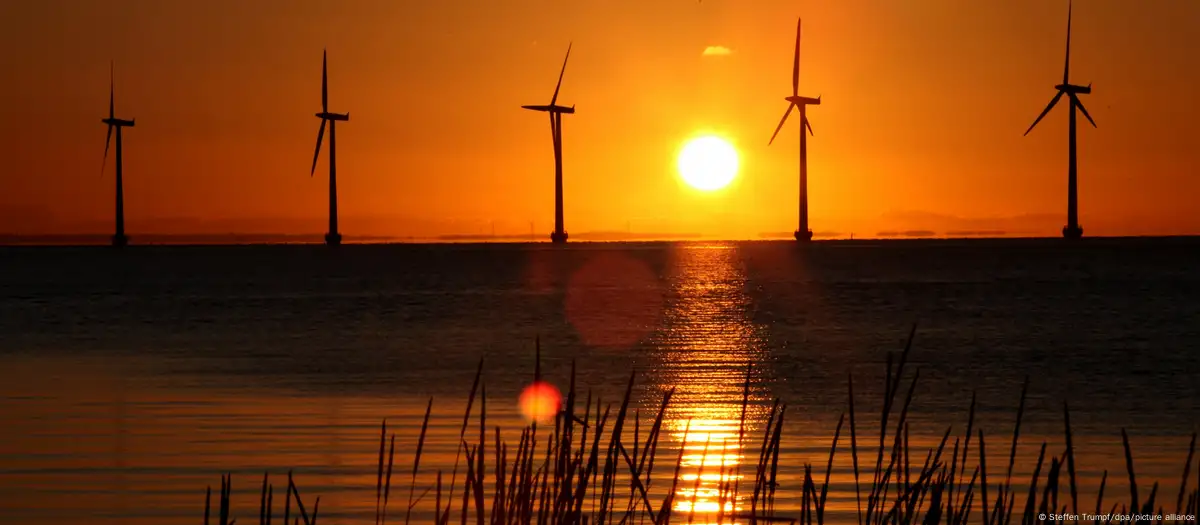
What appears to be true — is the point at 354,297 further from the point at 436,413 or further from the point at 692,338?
the point at 436,413

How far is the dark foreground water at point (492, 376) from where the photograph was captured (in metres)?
22.0

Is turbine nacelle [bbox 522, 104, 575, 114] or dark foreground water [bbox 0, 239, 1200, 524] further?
turbine nacelle [bbox 522, 104, 575, 114]

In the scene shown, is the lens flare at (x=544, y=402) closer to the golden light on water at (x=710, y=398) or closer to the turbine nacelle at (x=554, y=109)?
the golden light on water at (x=710, y=398)

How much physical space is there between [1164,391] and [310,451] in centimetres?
2447

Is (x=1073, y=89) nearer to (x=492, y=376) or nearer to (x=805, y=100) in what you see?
(x=805, y=100)

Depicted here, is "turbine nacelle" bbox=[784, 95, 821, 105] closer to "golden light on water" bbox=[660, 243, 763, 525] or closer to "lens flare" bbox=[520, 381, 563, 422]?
"golden light on water" bbox=[660, 243, 763, 525]

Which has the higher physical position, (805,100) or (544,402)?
(805,100)

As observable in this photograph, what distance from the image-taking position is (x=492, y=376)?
44.2 metres

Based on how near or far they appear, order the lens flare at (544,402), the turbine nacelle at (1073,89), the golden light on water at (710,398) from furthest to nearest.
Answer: the turbine nacelle at (1073,89), the lens flare at (544,402), the golden light on water at (710,398)

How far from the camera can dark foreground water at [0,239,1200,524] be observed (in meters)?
22.0

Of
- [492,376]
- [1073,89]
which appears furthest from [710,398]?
[1073,89]

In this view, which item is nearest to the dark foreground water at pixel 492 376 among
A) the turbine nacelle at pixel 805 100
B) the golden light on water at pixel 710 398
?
the golden light on water at pixel 710 398

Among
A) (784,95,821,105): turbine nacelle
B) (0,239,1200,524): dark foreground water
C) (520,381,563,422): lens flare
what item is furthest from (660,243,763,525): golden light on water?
(784,95,821,105): turbine nacelle

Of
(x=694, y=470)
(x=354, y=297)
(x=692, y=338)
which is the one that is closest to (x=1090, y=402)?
(x=694, y=470)
